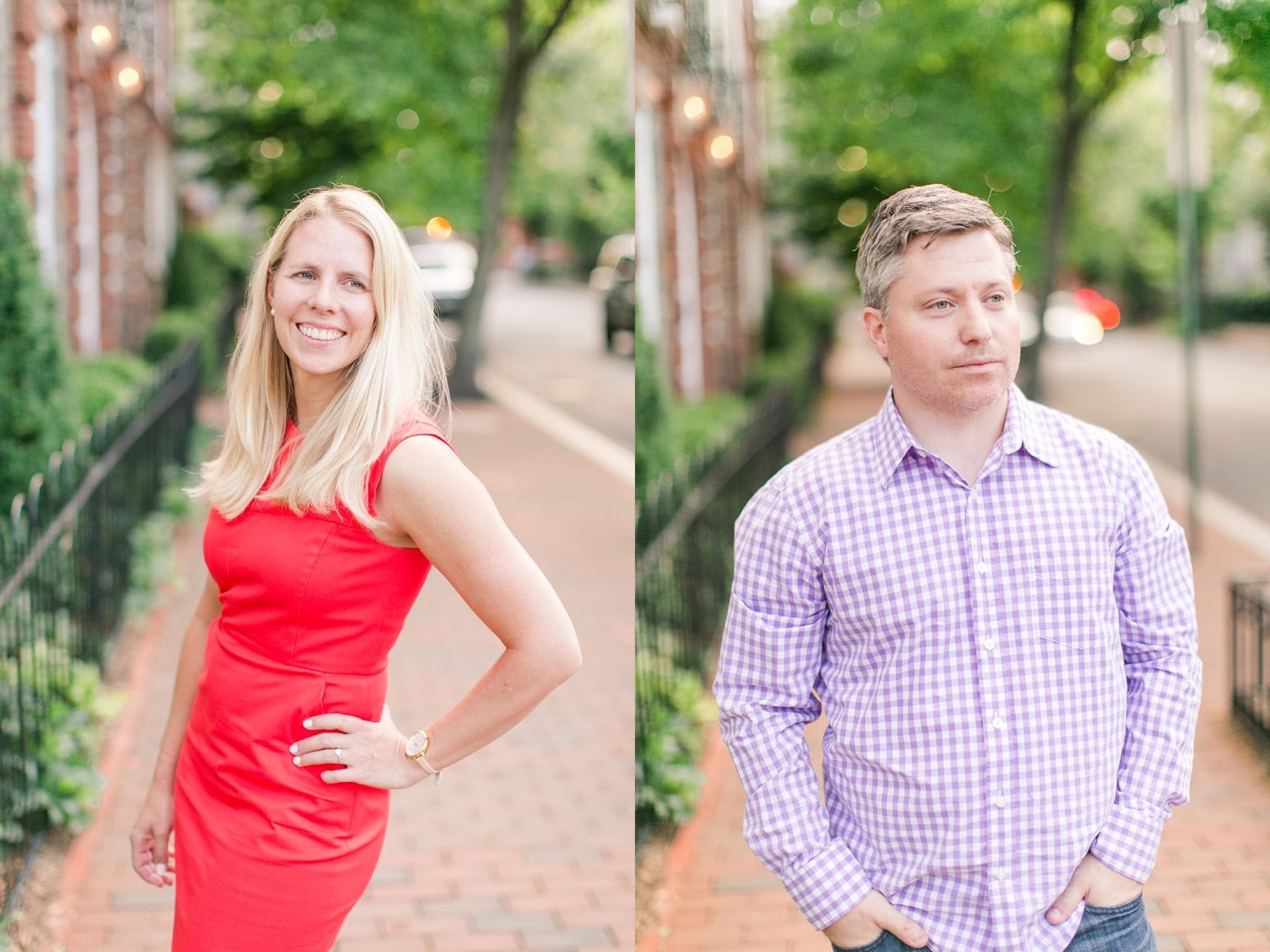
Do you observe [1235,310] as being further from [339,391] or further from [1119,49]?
[339,391]

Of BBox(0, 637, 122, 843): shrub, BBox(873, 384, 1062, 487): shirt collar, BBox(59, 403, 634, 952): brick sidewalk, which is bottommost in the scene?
BBox(59, 403, 634, 952): brick sidewalk

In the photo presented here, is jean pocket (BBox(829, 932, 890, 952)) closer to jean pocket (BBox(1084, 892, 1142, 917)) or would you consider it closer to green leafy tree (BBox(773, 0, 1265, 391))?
jean pocket (BBox(1084, 892, 1142, 917))

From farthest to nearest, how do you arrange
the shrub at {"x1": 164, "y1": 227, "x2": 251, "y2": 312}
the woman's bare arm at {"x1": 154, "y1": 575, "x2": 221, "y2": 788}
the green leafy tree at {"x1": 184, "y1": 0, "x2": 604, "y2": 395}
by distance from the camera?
the shrub at {"x1": 164, "y1": 227, "x2": 251, "y2": 312}, the green leafy tree at {"x1": 184, "y1": 0, "x2": 604, "y2": 395}, the woman's bare arm at {"x1": 154, "y1": 575, "x2": 221, "y2": 788}

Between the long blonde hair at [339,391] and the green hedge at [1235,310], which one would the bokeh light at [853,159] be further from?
the green hedge at [1235,310]

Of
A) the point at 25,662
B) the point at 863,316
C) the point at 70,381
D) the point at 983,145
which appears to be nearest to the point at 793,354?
the point at 983,145

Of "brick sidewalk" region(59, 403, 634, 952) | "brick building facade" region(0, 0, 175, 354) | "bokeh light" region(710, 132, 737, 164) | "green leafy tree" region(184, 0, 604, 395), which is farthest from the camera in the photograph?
"green leafy tree" region(184, 0, 604, 395)

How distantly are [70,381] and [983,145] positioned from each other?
861 cm

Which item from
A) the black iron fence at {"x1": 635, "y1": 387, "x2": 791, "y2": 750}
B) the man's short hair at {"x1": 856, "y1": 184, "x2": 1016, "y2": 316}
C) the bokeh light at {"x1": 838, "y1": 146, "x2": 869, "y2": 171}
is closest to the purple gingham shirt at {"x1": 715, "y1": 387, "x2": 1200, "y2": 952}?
the man's short hair at {"x1": 856, "y1": 184, "x2": 1016, "y2": 316}

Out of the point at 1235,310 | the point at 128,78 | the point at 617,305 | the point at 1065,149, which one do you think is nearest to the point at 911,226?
the point at 1065,149

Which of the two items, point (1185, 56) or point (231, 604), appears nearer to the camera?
point (231, 604)

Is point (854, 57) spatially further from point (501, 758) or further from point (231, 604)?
point (231, 604)

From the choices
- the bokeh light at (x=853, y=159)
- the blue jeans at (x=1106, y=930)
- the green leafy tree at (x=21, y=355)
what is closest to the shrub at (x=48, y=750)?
the green leafy tree at (x=21, y=355)

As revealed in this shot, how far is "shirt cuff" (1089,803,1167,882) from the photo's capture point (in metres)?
1.90

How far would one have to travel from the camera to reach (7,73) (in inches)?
310
